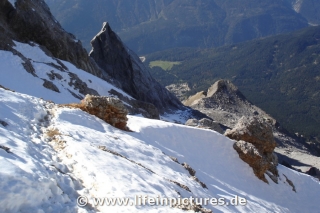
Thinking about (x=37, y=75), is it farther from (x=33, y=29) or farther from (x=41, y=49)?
(x=33, y=29)

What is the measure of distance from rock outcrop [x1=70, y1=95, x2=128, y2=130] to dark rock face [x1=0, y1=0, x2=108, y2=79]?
67.4ft

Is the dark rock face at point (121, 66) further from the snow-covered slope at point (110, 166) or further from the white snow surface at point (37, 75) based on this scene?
the snow-covered slope at point (110, 166)

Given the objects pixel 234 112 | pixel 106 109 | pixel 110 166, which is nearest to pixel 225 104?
pixel 234 112

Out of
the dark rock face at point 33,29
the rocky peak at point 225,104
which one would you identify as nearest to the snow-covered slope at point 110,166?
the dark rock face at point 33,29

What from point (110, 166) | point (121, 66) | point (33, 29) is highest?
point (121, 66)

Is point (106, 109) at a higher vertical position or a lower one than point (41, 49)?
lower

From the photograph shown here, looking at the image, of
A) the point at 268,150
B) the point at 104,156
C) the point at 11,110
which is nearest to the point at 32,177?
the point at 104,156

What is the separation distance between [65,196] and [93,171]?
88.1 inches

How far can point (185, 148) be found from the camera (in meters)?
26.0

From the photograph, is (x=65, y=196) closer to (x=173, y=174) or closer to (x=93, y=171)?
(x=93, y=171)

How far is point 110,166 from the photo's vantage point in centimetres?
1384

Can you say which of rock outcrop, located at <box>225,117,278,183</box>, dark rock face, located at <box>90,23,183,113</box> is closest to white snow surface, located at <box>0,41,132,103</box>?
rock outcrop, located at <box>225,117,278,183</box>

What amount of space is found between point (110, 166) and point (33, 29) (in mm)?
37688

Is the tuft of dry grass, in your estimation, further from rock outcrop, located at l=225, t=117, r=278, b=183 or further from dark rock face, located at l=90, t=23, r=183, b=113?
dark rock face, located at l=90, t=23, r=183, b=113
